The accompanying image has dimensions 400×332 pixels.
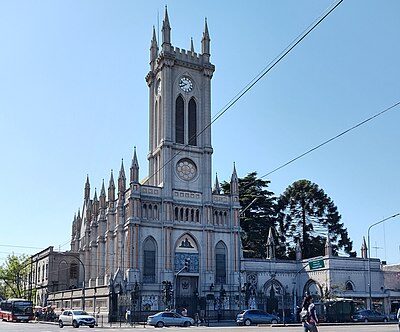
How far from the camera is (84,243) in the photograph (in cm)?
8794

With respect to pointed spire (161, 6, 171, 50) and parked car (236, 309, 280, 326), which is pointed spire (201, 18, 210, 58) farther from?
parked car (236, 309, 280, 326)

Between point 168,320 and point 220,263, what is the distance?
21840 millimetres

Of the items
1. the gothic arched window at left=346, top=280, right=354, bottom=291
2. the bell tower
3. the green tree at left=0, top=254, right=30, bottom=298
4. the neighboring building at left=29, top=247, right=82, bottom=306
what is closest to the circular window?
the bell tower

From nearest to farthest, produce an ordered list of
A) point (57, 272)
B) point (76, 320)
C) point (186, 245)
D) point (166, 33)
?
point (76, 320) → point (186, 245) → point (166, 33) → point (57, 272)

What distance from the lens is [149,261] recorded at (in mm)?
64062

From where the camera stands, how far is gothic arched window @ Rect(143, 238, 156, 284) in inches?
2496

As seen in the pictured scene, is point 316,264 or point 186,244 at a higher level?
point 186,244

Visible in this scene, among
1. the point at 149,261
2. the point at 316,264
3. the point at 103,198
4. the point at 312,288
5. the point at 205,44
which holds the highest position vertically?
the point at 205,44

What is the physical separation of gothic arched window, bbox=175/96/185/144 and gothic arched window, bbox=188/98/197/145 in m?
1.04

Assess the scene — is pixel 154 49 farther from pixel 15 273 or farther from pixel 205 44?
pixel 15 273

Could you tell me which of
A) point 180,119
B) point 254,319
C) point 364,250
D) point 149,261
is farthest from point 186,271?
point 364,250

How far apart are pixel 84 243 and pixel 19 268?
21.0 metres

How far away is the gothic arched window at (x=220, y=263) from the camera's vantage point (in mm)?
67562

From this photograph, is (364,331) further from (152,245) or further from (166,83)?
(166,83)
